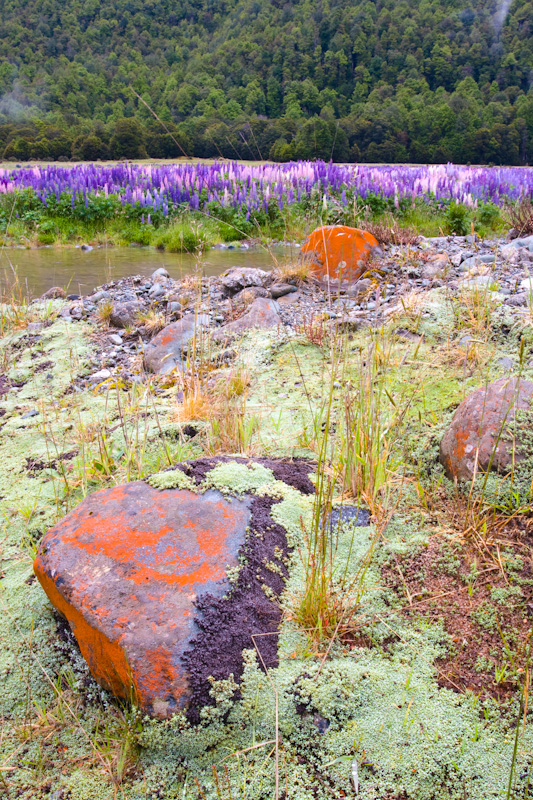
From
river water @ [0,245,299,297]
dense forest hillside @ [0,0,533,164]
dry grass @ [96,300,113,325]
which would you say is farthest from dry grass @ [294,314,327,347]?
dense forest hillside @ [0,0,533,164]

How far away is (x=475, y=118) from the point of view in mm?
29891

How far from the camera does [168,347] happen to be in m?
4.09

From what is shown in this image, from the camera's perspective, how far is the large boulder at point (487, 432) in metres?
1.97

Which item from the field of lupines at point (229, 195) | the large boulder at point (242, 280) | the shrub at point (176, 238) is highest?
the field of lupines at point (229, 195)

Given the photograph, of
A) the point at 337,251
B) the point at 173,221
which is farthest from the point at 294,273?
the point at 173,221

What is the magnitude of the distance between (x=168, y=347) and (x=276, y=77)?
30.6m

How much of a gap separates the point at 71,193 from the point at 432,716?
34.1 ft

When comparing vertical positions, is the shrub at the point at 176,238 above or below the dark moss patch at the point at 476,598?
above

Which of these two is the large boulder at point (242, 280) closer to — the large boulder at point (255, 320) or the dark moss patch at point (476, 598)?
the large boulder at point (255, 320)

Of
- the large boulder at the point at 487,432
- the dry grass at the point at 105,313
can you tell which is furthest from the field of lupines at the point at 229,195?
the large boulder at the point at 487,432

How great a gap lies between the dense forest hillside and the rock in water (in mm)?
15279

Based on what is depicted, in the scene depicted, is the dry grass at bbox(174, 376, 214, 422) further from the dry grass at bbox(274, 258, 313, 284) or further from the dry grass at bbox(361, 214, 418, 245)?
the dry grass at bbox(361, 214, 418, 245)

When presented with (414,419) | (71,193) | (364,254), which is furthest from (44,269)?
(414,419)

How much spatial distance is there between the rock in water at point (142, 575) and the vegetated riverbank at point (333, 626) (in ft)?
0.29
